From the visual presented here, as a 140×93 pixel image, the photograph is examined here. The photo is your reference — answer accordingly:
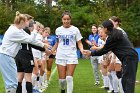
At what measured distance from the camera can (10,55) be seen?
29.2 feet

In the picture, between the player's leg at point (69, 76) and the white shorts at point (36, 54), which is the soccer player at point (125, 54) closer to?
the player's leg at point (69, 76)

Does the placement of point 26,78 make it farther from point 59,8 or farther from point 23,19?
point 59,8

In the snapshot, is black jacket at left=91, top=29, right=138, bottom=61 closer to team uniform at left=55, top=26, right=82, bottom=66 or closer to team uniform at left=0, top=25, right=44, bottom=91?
team uniform at left=0, top=25, right=44, bottom=91

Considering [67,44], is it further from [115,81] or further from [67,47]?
[115,81]

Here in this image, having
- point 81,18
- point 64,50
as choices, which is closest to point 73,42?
point 64,50

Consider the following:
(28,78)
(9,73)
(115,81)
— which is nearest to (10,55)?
(9,73)

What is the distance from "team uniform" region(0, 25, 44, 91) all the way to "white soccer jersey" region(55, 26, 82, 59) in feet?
7.71

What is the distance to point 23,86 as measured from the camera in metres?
11.2

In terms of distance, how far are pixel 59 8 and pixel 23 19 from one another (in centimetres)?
3333

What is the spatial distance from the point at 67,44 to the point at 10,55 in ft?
8.72

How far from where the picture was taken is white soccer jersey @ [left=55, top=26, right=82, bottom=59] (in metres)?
11.2

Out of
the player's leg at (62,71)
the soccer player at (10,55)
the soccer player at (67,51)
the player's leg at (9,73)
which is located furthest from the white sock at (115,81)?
the player's leg at (9,73)

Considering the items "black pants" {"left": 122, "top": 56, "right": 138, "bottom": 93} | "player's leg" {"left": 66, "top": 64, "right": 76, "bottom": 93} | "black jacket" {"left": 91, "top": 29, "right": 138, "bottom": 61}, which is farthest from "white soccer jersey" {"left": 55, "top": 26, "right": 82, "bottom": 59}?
"black pants" {"left": 122, "top": 56, "right": 138, "bottom": 93}

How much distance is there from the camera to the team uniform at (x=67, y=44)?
11234 mm
